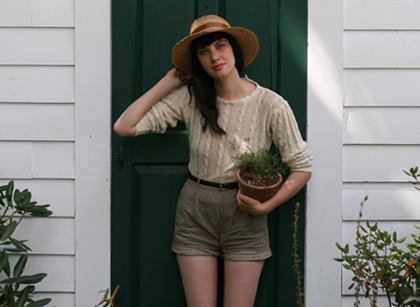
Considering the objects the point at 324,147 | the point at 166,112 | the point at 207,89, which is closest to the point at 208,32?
the point at 207,89

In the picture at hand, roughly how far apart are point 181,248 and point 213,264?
0.18m

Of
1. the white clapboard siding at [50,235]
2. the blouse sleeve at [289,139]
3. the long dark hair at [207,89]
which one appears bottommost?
the white clapboard siding at [50,235]

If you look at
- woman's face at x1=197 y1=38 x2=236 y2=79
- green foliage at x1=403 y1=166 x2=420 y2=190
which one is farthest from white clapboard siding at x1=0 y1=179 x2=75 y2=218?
green foliage at x1=403 y1=166 x2=420 y2=190

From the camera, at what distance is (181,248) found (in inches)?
86.3

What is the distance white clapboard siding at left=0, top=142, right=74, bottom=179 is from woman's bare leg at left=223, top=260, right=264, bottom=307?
100 cm

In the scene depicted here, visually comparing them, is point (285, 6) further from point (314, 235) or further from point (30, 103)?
point (30, 103)

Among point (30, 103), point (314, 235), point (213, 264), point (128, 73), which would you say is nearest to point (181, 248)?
point (213, 264)

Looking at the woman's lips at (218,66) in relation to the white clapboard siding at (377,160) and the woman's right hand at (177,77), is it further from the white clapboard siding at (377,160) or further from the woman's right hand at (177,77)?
the white clapboard siding at (377,160)

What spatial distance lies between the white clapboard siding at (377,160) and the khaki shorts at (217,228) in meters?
0.62

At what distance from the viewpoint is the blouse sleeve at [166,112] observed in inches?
86.4

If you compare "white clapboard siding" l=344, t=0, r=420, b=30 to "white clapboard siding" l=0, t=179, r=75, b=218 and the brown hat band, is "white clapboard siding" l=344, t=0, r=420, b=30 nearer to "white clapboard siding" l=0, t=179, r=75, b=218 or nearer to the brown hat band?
the brown hat band

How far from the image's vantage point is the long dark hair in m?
2.12

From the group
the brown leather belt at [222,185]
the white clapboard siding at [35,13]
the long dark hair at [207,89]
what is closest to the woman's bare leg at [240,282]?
the brown leather belt at [222,185]

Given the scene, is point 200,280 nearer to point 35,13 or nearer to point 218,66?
point 218,66
